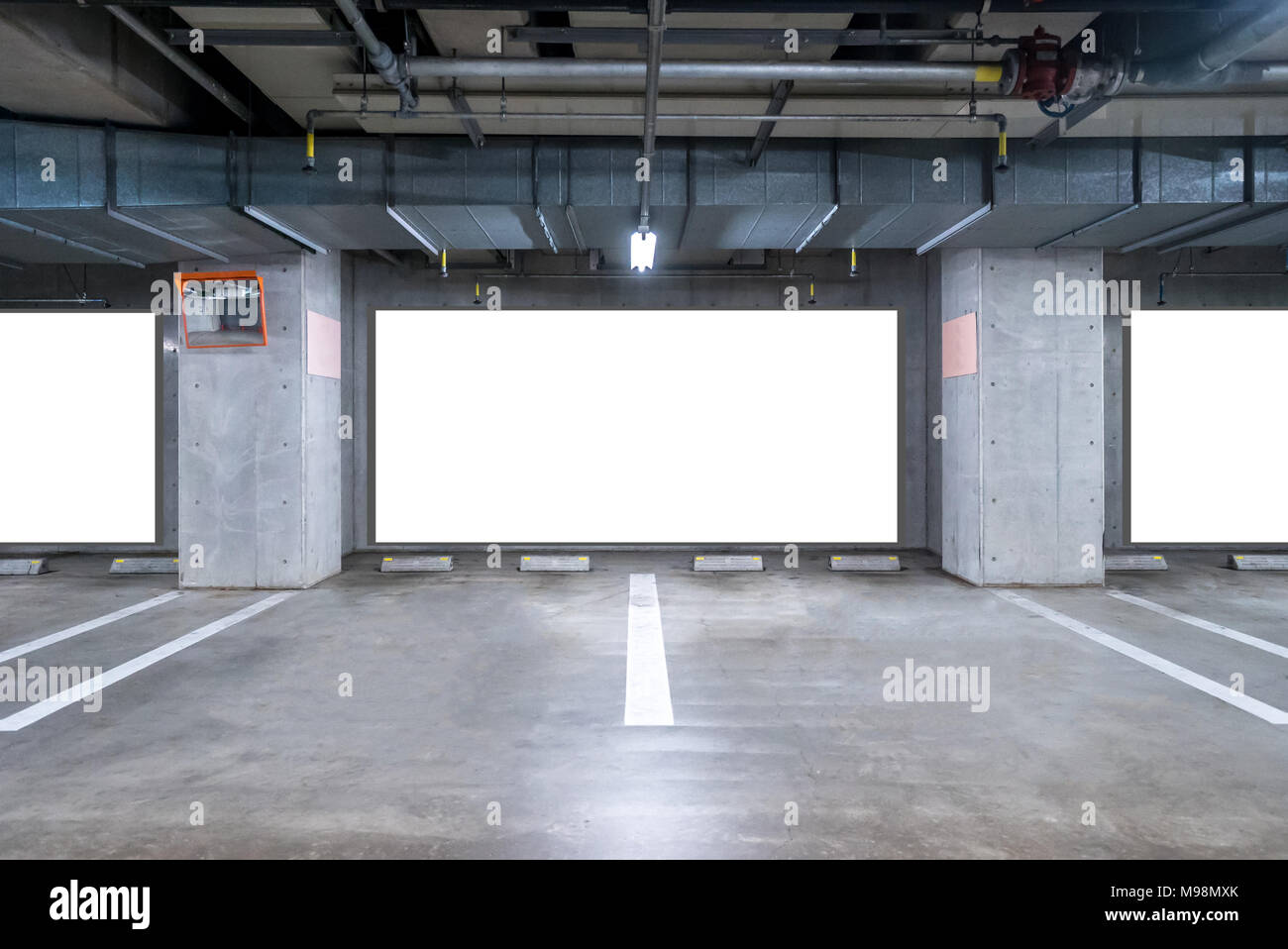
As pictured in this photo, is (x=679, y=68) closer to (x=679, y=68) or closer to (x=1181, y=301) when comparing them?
(x=679, y=68)

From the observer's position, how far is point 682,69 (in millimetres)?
5133

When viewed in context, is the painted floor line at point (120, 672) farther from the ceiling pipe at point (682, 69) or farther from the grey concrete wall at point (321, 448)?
the ceiling pipe at point (682, 69)

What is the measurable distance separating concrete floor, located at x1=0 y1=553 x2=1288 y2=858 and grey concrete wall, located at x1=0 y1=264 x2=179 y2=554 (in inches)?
162

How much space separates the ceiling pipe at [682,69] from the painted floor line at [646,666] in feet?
→ 14.6

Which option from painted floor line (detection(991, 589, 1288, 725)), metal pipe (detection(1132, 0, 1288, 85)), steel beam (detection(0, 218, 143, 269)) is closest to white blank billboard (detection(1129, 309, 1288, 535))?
painted floor line (detection(991, 589, 1288, 725))

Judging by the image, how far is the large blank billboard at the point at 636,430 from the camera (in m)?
12.0

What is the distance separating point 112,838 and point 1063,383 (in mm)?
10203

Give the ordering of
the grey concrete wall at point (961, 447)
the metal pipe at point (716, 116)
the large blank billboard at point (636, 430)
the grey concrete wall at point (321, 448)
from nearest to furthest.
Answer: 1. the metal pipe at point (716, 116)
2. the grey concrete wall at point (321, 448)
3. the grey concrete wall at point (961, 447)
4. the large blank billboard at point (636, 430)

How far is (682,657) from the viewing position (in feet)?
20.9

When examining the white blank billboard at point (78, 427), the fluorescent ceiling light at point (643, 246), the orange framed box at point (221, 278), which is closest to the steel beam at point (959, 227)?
the fluorescent ceiling light at point (643, 246)

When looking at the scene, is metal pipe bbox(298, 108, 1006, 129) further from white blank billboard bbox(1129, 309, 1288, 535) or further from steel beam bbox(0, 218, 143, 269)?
white blank billboard bbox(1129, 309, 1288, 535)
